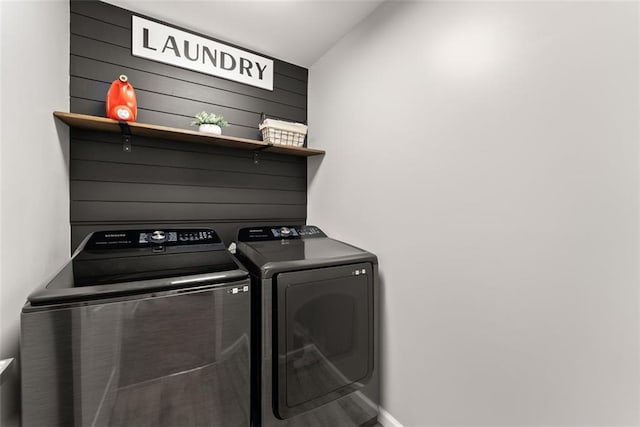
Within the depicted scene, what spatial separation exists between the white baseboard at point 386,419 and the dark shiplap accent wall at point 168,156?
161cm

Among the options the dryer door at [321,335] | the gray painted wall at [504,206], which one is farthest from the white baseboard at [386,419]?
the dryer door at [321,335]

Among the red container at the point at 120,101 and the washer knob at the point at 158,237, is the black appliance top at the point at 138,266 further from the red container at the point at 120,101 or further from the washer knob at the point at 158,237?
A: the red container at the point at 120,101

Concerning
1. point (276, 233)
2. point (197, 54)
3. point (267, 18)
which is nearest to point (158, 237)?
point (276, 233)

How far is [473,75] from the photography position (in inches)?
50.2

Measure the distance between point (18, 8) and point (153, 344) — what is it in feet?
4.72

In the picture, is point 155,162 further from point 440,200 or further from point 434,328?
point 434,328

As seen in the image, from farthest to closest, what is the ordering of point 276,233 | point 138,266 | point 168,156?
point 276,233, point 168,156, point 138,266

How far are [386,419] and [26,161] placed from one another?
7.71ft

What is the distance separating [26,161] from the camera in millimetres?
1131

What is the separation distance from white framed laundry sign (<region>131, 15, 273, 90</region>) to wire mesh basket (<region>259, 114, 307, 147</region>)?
403 mm

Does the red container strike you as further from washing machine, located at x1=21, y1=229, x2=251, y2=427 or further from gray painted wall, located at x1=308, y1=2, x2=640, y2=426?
gray painted wall, located at x1=308, y1=2, x2=640, y2=426

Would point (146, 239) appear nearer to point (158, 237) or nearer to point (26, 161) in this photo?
point (158, 237)

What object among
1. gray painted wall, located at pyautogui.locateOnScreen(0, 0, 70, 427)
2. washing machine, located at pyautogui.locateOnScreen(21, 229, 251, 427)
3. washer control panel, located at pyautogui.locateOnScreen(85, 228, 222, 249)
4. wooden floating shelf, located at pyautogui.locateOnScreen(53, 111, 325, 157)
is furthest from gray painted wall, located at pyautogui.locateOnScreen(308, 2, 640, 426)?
gray painted wall, located at pyautogui.locateOnScreen(0, 0, 70, 427)

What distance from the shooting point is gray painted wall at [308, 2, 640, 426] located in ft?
2.94
